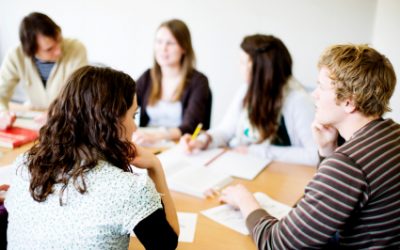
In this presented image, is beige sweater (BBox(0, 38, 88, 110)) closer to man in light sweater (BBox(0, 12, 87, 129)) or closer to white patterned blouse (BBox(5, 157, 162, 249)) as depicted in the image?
man in light sweater (BBox(0, 12, 87, 129))

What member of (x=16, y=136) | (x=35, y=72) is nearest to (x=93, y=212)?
(x=16, y=136)

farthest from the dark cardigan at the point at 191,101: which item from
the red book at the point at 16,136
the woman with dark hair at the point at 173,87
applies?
the red book at the point at 16,136

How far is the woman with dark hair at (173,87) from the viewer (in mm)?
2254

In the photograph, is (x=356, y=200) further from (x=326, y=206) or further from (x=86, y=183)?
(x=86, y=183)

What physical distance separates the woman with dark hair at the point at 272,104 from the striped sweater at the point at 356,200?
2.73 ft

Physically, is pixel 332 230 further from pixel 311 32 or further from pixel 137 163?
pixel 311 32

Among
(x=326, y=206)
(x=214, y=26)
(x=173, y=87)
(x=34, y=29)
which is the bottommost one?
(x=173, y=87)

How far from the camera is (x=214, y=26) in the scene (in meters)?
3.37

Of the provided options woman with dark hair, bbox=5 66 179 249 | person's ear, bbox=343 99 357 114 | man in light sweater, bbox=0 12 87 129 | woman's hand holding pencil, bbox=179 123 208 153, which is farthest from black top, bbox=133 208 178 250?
man in light sweater, bbox=0 12 87 129

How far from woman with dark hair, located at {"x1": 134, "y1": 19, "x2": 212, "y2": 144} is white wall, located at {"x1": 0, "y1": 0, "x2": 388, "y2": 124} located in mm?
1116

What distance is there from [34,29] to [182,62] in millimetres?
864

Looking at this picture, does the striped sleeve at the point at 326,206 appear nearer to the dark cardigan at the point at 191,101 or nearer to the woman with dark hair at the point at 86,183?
the woman with dark hair at the point at 86,183

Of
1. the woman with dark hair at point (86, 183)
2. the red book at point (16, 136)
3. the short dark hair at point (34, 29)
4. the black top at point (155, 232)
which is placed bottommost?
the red book at point (16, 136)

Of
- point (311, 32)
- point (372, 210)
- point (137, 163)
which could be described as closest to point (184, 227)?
point (137, 163)
